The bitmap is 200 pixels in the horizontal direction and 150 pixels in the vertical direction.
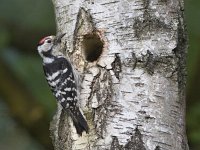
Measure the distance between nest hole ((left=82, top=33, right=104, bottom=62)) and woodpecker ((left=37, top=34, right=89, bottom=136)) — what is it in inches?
6.6

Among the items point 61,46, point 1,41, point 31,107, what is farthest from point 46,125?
point 61,46

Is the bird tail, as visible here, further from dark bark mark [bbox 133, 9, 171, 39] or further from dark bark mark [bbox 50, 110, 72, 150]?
dark bark mark [bbox 133, 9, 171, 39]

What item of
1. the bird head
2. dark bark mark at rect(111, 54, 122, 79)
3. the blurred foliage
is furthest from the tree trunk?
the blurred foliage

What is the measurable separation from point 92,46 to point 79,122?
707 mm

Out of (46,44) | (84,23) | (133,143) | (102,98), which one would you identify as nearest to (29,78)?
(46,44)

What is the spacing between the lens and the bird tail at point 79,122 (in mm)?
5367

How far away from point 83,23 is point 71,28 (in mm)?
133

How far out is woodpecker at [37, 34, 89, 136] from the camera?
5484mm

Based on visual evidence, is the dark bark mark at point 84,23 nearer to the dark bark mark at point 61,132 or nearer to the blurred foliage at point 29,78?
the dark bark mark at point 61,132

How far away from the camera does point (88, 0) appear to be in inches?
222

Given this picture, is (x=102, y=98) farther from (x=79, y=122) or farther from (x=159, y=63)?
(x=159, y=63)

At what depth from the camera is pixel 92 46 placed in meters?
5.77

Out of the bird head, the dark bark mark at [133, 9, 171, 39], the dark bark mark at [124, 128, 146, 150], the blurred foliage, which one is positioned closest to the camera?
the dark bark mark at [124, 128, 146, 150]

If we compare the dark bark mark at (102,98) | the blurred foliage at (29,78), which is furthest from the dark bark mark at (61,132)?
the blurred foliage at (29,78)
